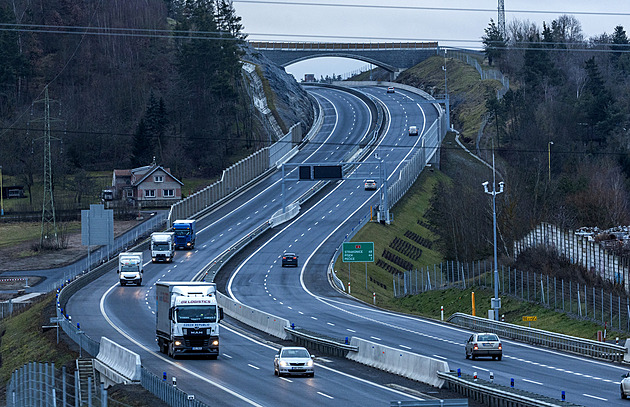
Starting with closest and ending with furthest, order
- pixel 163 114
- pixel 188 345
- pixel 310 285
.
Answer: pixel 188 345 < pixel 310 285 < pixel 163 114

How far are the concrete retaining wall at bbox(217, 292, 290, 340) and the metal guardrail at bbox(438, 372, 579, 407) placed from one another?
21175mm

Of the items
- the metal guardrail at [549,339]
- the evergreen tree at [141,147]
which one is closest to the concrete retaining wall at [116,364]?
the metal guardrail at [549,339]

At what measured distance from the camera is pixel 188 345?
4628 centimetres

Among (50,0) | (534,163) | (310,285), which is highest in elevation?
(50,0)

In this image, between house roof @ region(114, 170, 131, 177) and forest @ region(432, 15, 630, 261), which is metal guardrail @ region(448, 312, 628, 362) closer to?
forest @ region(432, 15, 630, 261)

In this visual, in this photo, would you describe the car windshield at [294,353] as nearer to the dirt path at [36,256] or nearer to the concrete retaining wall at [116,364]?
the concrete retaining wall at [116,364]

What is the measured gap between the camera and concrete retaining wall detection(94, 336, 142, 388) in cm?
3862

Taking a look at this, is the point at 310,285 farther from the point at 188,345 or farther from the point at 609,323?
the point at 188,345

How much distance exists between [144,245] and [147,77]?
77635mm

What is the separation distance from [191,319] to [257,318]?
17.3 meters

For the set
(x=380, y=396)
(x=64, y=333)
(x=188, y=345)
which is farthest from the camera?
(x=64, y=333)

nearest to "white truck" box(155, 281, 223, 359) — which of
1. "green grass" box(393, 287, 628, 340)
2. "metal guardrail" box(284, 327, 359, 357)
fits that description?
"metal guardrail" box(284, 327, 359, 357)

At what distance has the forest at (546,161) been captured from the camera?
103 meters

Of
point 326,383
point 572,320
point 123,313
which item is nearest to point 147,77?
point 123,313
